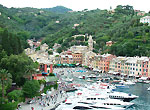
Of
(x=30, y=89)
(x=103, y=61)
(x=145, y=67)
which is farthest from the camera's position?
(x=103, y=61)

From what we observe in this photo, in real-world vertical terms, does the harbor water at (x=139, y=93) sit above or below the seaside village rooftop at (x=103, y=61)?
below

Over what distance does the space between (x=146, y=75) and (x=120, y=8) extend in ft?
377

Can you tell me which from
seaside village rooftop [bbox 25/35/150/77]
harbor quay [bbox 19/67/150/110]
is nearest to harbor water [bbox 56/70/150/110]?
harbor quay [bbox 19/67/150/110]

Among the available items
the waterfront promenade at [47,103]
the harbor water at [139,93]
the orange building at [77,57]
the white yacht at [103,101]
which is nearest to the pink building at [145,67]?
the harbor water at [139,93]

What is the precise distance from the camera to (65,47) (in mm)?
144625

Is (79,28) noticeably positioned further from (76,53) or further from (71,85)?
(71,85)

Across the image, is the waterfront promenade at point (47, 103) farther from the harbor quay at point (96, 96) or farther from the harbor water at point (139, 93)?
the harbor water at point (139, 93)

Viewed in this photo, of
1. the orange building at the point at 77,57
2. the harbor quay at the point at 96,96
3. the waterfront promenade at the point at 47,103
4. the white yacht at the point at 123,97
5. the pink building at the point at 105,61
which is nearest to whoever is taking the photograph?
the waterfront promenade at the point at 47,103

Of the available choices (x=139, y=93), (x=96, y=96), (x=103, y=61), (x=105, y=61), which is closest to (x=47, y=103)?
(x=96, y=96)

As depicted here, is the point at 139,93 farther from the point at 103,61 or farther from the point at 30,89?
the point at 103,61

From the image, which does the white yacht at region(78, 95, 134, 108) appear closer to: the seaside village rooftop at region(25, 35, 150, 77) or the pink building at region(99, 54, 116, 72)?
the seaside village rooftop at region(25, 35, 150, 77)

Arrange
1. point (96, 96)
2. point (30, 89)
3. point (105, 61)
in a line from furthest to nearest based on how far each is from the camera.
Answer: point (105, 61) → point (96, 96) → point (30, 89)

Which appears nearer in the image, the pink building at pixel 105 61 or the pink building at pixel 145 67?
the pink building at pixel 145 67

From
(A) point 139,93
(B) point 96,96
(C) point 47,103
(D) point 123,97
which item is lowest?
(C) point 47,103
